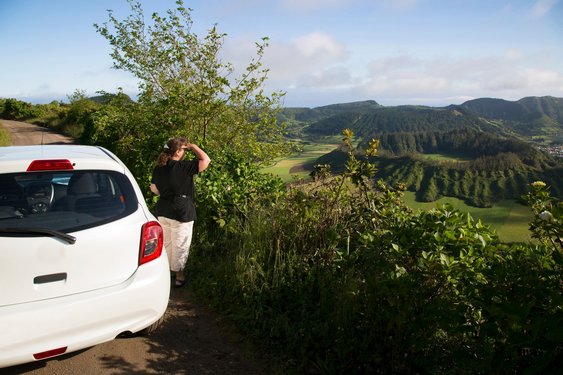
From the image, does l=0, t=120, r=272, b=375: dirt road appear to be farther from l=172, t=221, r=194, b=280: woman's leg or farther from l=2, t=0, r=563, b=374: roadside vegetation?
l=172, t=221, r=194, b=280: woman's leg

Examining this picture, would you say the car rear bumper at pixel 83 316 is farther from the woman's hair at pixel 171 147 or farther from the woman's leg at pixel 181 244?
the woman's hair at pixel 171 147

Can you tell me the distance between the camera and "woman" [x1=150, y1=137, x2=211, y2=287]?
4492mm

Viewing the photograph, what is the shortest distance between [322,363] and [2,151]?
10.8ft

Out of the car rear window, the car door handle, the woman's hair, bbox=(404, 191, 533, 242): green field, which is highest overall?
the woman's hair

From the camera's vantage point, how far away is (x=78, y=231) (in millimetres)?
2621

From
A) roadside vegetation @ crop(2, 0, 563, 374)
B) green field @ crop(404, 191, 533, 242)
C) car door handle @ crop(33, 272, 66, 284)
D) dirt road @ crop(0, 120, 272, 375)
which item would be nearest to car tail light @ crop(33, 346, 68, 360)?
car door handle @ crop(33, 272, 66, 284)

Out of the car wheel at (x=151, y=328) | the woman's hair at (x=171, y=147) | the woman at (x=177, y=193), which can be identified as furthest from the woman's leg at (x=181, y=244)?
the car wheel at (x=151, y=328)

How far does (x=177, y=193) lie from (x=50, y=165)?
5.79 ft

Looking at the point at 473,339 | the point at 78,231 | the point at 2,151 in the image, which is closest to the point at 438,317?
the point at 473,339

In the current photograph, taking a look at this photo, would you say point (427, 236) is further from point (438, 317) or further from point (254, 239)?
point (254, 239)

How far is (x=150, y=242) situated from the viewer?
299cm

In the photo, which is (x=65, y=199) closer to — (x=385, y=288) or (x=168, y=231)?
(x=168, y=231)

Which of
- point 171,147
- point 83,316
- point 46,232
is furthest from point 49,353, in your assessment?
point 171,147

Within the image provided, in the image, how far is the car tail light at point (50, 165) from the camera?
2736 millimetres
